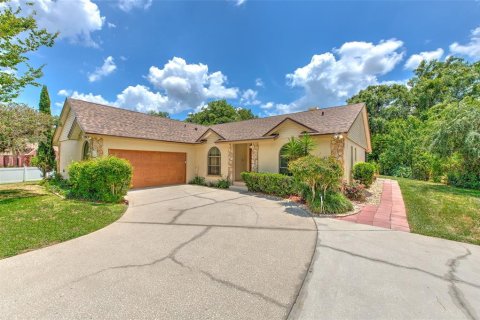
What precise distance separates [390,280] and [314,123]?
9918 millimetres

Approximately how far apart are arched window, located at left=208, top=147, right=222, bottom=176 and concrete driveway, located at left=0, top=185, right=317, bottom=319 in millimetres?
8936

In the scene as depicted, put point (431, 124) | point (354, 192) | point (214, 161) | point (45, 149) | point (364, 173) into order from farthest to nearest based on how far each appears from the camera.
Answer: point (431, 124)
point (214, 161)
point (45, 149)
point (364, 173)
point (354, 192)

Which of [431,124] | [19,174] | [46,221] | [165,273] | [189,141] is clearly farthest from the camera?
[431,124]

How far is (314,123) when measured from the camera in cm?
1232

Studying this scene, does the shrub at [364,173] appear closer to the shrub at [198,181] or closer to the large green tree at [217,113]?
the shrub at [198,181]

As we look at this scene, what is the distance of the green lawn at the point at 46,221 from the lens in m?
4.89

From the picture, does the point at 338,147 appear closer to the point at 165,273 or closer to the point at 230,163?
the point at 230,163

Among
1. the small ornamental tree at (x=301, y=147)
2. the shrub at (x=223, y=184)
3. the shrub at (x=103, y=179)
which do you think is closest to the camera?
the shrub at (x=103, y=179)

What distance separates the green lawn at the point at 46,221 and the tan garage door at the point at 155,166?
15.4ft

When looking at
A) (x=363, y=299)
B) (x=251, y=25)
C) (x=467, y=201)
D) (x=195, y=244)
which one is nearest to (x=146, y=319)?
(x=195, y=244)

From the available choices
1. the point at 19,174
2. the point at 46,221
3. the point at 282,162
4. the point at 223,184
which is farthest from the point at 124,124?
the point at 19,174

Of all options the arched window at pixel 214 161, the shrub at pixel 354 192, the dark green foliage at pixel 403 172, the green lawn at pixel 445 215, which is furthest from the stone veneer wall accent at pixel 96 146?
the dark green foliage at pixel 403 172

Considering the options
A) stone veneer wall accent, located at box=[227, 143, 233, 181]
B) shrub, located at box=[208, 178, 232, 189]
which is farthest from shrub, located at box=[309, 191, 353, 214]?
stone veneer wall accent, located at box=[227, 143, 233, 181]

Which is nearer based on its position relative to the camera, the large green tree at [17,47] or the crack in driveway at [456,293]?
the crack in driveway at [456,293]
